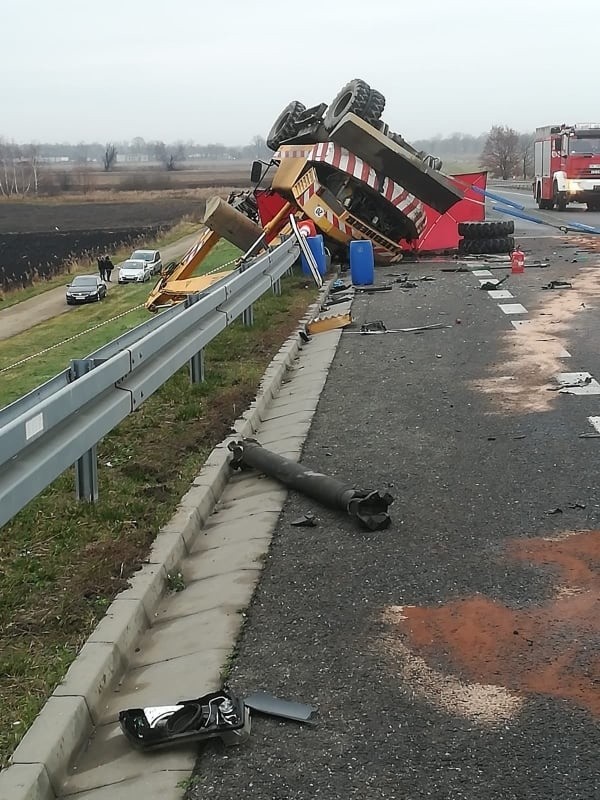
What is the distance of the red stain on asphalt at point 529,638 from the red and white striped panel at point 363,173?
48.8 ft

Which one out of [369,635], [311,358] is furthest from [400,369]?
[369,635]

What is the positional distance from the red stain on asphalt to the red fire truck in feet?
116

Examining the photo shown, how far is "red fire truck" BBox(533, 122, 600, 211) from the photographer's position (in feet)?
124

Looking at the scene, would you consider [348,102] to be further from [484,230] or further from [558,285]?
[558,285]

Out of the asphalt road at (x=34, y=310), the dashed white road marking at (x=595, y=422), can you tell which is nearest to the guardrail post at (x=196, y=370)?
the dashed white road marking at (x=595, y=422)

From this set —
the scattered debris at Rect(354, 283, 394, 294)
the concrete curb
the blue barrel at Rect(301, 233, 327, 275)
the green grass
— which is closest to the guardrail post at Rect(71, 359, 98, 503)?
the concrete curb

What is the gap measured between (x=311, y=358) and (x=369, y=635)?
21.3 ft

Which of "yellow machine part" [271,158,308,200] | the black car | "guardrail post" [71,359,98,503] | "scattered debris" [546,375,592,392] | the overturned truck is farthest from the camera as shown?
the black car

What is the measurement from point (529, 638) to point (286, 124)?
18970 mm

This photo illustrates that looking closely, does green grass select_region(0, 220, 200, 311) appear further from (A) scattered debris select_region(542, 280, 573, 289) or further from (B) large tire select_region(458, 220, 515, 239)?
(A) scattered debris select_region(542, 280, 573, 289)

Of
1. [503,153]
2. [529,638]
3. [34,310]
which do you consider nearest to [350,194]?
[529,638]

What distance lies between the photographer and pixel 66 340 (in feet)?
58.0

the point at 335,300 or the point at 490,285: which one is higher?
the point at 490,285

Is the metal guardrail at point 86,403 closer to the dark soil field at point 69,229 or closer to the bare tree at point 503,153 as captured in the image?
the dark soil field at point 69,229
